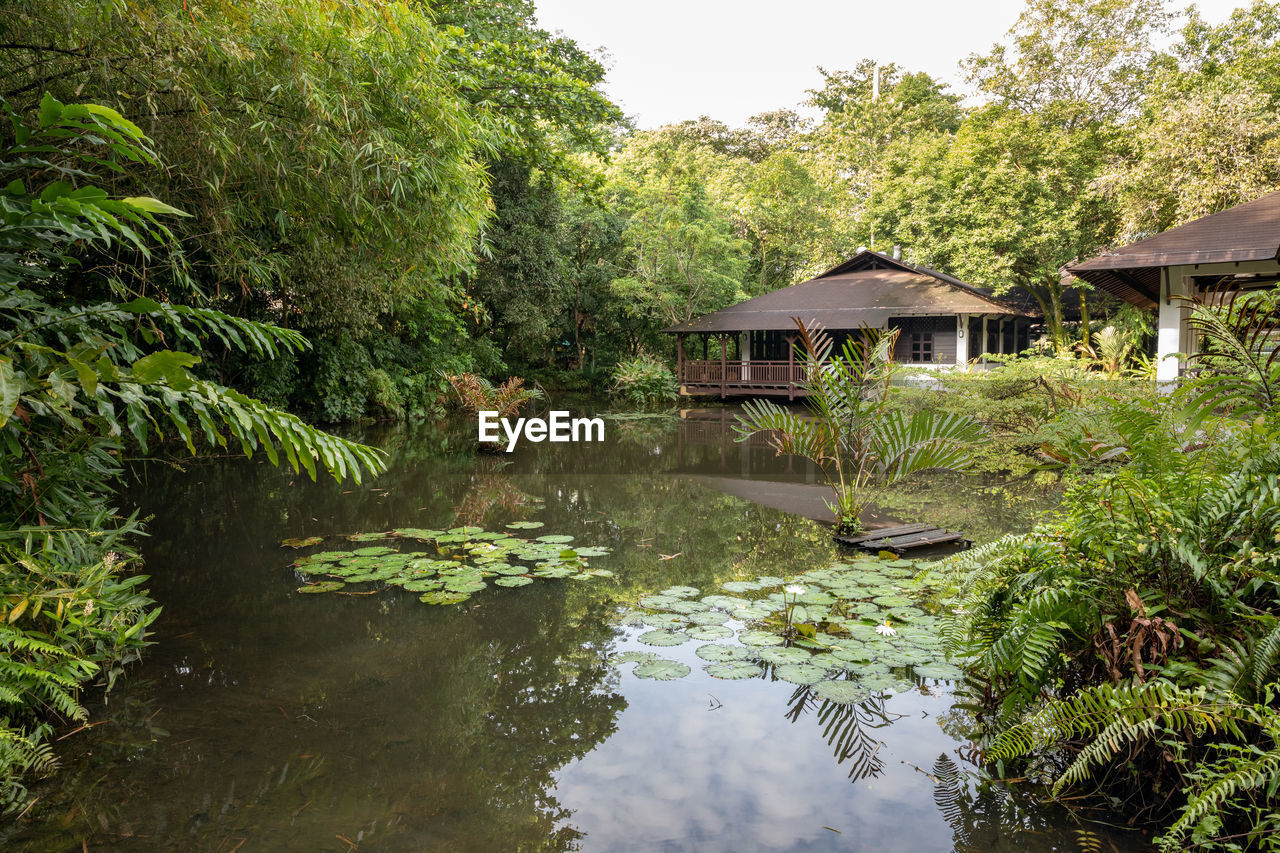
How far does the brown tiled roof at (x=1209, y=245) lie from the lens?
9125mm

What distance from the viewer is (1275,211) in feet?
32.0

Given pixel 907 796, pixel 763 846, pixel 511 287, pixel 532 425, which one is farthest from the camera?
pixel 511 287

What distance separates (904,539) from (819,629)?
2.04 metres

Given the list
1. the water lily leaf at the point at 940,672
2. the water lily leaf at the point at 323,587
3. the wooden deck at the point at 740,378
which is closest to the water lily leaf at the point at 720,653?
the water lily leaf at the point at 940,672

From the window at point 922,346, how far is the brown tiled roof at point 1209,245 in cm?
1007

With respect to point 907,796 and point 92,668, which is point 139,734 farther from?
point 907,796

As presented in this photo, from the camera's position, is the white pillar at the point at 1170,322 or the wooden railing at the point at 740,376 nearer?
the white pillar at the point at 1170,322

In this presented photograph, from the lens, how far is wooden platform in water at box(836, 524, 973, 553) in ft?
19.1

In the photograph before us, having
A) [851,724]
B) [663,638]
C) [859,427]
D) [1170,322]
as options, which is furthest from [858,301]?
[851,724]

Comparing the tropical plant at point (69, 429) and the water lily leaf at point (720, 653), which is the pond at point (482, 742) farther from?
the tropical plant at point (69, 429)

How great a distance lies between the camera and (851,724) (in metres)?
3.29

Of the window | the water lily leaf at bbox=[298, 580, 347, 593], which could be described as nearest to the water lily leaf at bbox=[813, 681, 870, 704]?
the water lily leaf at bbox=[298, 580, 347, 593]

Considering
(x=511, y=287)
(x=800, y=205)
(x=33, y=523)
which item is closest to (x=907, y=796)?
(x=33, y=523)

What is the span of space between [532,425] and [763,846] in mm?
13287
